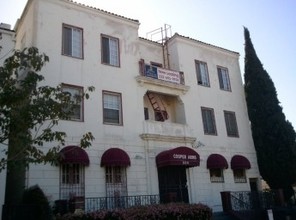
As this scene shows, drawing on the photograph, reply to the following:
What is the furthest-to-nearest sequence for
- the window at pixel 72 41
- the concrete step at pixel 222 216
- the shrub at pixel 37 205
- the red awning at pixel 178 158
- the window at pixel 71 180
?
1. the window at pixel 72 41
2. the concrete step at pixel 222 216
3. the red awning at pixel 178 158
4. the window at pixel 71 180
5. the shrub at pixel 37 205

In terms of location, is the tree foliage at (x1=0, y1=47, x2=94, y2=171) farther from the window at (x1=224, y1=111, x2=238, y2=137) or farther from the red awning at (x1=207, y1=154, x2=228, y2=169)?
the window at (x1=224, y1=111, x2=238, y2=137)

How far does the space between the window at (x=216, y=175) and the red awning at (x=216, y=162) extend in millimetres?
668

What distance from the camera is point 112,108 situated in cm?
2070

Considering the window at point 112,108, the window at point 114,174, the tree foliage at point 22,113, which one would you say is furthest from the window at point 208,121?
the tree foliage at point 22,113

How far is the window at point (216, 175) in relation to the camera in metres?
23.5

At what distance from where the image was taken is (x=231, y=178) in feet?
79.5

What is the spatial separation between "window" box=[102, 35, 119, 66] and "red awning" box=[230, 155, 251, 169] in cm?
998

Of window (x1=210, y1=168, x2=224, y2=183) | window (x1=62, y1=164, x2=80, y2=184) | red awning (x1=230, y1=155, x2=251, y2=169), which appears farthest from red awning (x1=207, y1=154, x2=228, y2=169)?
window (x1=62, y1=164, x2=80, y2=184)

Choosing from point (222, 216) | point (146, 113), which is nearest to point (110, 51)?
point (146, 113)

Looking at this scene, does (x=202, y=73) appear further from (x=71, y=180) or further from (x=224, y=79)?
(x=71, y=180)

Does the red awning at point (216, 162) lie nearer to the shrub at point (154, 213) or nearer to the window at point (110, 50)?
the shrub at point (154, 213)

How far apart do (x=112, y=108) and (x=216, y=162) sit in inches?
293

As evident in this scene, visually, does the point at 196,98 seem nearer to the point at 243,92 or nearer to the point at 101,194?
the point at 243,92

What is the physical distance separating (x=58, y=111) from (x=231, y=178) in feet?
52.4
